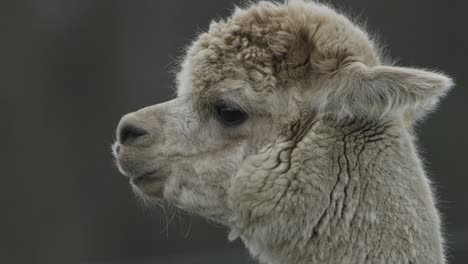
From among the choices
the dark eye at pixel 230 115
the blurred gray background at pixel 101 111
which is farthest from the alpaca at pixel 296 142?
the blurred gray background at pixel 101 111

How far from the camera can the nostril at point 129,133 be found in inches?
171

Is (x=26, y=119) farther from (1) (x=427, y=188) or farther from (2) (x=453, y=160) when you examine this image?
(1) (x=427, y=188)

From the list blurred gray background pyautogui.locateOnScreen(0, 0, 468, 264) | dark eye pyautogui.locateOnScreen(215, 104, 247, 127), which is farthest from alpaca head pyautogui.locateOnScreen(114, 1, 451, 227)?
blurred gray background pyautogui.locateOnScreen(0, 0, 468, 264)

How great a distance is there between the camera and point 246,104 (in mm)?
4219

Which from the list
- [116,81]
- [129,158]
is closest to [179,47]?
[116,81]

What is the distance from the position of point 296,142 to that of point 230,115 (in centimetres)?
36

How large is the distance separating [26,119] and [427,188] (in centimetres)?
876

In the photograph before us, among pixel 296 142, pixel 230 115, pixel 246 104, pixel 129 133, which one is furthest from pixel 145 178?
pixel 296 142

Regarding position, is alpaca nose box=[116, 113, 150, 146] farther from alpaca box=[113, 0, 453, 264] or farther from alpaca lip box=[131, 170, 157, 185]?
alpaca lip box=[131, 170, 157, 185]

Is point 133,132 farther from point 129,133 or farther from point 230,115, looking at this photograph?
point 230,115

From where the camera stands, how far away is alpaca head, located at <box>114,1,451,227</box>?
4.11 meters

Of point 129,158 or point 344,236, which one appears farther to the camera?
point 129,158

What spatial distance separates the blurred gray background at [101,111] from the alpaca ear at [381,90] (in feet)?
25.0

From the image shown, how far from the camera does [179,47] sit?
1144 centimetres
